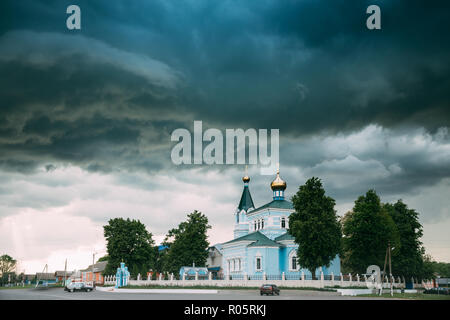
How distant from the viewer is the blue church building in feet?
169

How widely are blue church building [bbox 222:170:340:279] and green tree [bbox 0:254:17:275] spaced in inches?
3666

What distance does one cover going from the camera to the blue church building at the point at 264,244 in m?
51.5

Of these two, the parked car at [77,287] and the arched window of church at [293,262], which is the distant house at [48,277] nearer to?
the parked car at [77,287]

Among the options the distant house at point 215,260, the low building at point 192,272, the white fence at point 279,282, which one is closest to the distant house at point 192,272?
the low building at point 192,272

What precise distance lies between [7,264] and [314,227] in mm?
116203

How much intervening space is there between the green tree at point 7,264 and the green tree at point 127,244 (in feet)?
251

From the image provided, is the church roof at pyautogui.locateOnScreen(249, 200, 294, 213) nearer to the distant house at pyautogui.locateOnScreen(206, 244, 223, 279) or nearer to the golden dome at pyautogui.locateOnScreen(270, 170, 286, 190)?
the golden dome at pyautogui.locateOnScreen(270, 170, 286, 190)

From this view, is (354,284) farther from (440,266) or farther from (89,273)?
(440,266)

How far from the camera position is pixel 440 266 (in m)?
132

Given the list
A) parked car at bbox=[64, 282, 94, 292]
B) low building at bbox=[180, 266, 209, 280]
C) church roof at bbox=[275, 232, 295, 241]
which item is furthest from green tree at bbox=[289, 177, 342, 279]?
parked car at bbox=[64, 282, 94, 292]

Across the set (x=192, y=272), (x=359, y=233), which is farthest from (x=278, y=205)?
(x=192, y=272)

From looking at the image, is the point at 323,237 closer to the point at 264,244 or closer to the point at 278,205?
the point at 264,244
